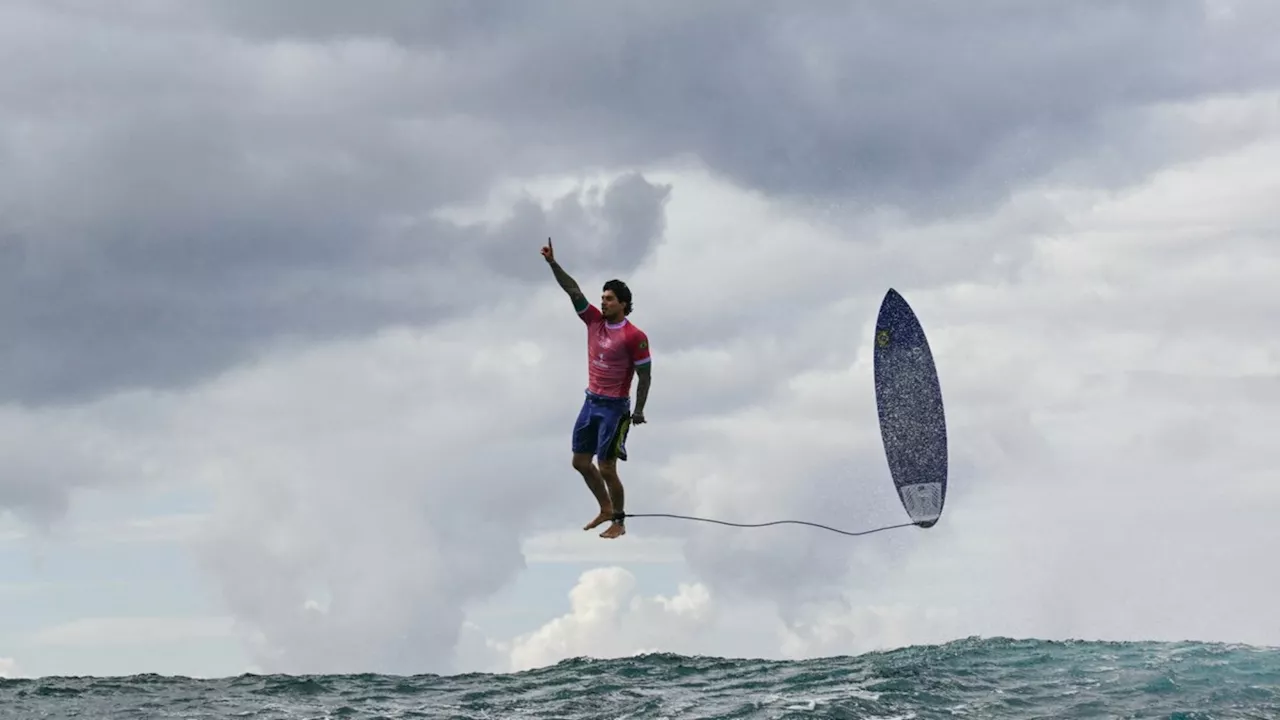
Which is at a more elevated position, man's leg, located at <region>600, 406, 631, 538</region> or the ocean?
man's leg, located at <region>600, 406, 631, 538</region>

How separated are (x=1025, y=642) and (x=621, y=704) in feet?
27.1

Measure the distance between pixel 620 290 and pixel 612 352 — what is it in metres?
0.91

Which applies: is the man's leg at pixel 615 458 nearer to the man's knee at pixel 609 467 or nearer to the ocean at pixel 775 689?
the man's knee at pixel 609 467

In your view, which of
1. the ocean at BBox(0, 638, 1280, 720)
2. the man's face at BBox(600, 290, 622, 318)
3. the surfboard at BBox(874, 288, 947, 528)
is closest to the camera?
the ocean at BBox(0, 638, 1280, 720)

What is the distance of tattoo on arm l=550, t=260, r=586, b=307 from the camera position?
1853 centimetres

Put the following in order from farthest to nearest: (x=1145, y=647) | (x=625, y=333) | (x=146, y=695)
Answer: (x=1145, y=647) < (x=146, y=695) < (x=625, y=333)

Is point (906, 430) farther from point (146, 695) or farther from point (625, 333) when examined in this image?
point (146, 695)

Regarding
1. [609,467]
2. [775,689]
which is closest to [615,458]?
[609,467]

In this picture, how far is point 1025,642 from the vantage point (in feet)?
72.6

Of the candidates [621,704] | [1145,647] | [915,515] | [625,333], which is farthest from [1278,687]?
[625,333]

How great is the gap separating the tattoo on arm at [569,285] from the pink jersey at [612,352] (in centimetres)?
15

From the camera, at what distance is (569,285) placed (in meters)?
18.6

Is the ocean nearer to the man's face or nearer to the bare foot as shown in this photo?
the bare foot

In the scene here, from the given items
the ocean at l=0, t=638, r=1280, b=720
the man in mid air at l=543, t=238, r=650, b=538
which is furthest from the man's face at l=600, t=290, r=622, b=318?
the ocean at l=0, t=638, r=1280, b=720
